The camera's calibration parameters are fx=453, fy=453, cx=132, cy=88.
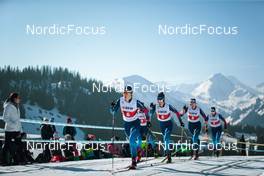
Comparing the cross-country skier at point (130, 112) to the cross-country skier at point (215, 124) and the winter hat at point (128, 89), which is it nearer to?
the winter hat at point (128, 89)

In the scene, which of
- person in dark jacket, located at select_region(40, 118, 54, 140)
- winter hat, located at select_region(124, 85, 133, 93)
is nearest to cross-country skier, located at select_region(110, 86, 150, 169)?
winter hat, located at select_region(124, 85, 133, 93)

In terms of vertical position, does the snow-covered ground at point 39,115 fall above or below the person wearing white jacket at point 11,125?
above

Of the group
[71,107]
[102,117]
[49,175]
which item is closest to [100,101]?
[102,117]

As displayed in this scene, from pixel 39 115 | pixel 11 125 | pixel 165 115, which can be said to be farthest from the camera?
pixel 39 115

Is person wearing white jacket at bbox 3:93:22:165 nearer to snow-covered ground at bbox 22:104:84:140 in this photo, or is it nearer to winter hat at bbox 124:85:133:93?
winter hat at bbox 124:85:133:93

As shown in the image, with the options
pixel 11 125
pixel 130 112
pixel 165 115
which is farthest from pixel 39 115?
pixel 130 112

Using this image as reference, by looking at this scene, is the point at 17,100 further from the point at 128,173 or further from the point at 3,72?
the point at 3,72

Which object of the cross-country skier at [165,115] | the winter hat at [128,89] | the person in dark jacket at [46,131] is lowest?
the person in dark jacket at [46,131]

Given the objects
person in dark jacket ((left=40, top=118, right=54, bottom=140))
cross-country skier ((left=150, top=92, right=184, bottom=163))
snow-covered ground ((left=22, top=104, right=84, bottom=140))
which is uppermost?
snow-covered ground ((left=22, top=104, right=84, bottom=140))

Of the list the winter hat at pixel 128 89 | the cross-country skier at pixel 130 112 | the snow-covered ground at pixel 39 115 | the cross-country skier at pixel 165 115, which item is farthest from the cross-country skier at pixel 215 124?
the snow-covered ground at pixel 39 115

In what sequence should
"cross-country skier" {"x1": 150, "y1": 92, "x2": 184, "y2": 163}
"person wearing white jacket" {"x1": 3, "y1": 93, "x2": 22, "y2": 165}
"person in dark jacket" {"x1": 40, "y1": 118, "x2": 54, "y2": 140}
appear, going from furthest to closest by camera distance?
1. "person in dark jacket" {"x1": 40, "y1": 118, "x2": 54, "y2": 140}
2. "cross-country skier" {"x1": 150, "y1": 92, "x2": 184, "y2": 163}
3. "person wearing white jacket" {"x1": 3, "y1": 93, "x2": 22, "y2": 165}

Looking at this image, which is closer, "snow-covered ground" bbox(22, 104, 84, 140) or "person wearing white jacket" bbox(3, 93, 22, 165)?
"person wearing white jacket" bbox(3, 93, 22, 165)

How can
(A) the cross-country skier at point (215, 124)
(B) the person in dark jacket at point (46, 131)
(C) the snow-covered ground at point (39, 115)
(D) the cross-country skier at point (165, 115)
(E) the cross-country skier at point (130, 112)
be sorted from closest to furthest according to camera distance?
(E) the cross-country skier at point (130, 112), (D) the cross-country skier at point (165, 115), (B) the person in dark jacket at point (46, 131), (A) the cross-country skier at point (215, 124), (C) the snow-covered ground at point (39, 115)

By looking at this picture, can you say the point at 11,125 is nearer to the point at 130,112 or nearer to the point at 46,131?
the point at 130,112
